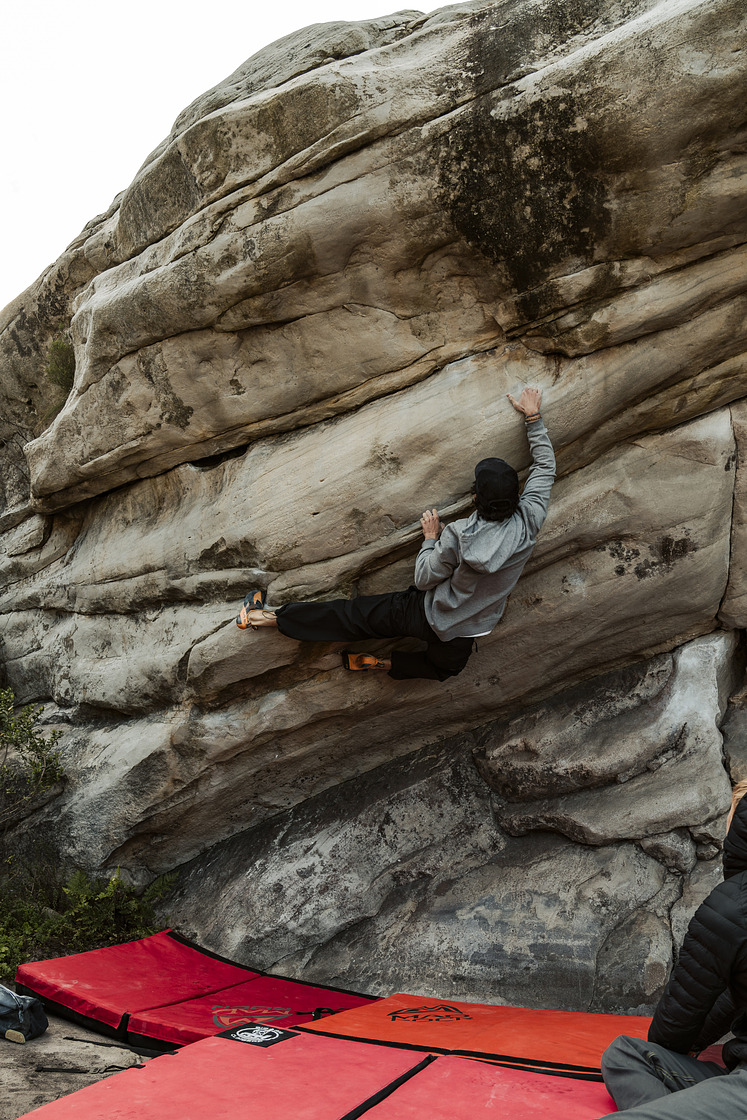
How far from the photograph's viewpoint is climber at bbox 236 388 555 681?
16.8 feet

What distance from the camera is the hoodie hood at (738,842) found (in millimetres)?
2986

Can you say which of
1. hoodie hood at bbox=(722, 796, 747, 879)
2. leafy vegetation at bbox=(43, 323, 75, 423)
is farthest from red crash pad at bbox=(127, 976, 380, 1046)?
leafy vegetation at bbox=(43, 323, 75, 423)

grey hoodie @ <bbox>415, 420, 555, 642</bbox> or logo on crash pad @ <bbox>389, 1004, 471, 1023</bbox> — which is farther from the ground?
grey hoodie @ <bbox>415, 420, 555, 642</bbox>

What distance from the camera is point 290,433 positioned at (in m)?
6.18

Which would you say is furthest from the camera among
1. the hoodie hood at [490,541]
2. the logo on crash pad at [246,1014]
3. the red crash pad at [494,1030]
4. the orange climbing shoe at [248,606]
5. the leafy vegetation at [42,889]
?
the leafy vegetation at [42,889]

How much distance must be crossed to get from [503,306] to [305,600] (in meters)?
2.60

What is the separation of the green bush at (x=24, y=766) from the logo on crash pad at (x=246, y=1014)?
269cm

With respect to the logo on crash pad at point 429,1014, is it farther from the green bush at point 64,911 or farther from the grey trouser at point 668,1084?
the green bush at point 64,911

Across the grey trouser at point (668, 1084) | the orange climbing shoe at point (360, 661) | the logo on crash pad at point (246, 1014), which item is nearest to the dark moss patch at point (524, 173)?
the orange climbing shoe at point (360, 661)

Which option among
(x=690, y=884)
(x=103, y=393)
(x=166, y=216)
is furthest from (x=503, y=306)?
(x=690, y=884)

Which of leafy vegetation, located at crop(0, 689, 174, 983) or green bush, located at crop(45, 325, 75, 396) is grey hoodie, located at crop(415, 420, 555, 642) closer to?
leafy vegetation, located at crop(0, 689, 174, 983)

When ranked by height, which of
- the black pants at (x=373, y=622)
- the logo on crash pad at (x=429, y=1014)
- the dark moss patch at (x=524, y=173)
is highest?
the dark moss patch at (x=524, y=173)

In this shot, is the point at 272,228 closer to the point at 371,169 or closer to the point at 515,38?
the point at 371,169

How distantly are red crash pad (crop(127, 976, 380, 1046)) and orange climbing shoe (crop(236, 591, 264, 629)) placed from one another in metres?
2.63
